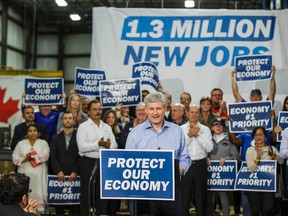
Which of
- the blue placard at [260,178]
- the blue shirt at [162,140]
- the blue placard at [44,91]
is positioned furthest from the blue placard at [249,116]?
the blue shirt at [162,140]

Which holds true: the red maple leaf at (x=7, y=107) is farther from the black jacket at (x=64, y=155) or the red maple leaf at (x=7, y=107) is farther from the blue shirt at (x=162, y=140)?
the blue shirt at (x=162, y=140)

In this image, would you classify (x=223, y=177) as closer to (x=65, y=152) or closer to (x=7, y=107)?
(x=65, y=152)

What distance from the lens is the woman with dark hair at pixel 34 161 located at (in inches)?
304

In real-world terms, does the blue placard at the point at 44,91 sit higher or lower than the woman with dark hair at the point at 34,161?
higher

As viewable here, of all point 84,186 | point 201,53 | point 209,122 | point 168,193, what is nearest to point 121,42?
point 201,53

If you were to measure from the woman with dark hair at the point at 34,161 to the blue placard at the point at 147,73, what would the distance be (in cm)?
200

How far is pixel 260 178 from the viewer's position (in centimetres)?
713

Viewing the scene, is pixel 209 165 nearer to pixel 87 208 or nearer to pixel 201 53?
pixel 87 208

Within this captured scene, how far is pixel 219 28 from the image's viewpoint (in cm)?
1042

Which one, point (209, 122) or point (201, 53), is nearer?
point (209, 122)

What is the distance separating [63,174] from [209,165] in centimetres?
196

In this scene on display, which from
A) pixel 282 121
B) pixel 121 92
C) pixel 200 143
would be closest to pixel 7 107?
pixel 121 92

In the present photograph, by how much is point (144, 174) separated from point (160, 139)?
43cm

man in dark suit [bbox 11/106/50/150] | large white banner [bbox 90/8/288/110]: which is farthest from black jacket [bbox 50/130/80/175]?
large white banner [bbox 90/8/288/110]
